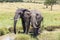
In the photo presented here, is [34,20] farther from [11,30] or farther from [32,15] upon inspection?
[11,30]

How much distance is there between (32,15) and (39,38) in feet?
4.71

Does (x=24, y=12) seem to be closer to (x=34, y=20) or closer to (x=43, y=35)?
(x=34, y=20)

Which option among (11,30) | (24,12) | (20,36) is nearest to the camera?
(20,36)

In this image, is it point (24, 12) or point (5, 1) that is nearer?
point (24, 12)

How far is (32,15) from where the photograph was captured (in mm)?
13062

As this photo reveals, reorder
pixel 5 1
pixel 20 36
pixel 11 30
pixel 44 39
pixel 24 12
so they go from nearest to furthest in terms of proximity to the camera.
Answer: pixel 20 36, pixel 44 39, pixel 24 12, pixel 11 30, pixel 5 1

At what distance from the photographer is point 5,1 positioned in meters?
84.8

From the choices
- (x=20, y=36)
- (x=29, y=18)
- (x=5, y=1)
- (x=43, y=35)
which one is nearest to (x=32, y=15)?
(x=29, y=18)

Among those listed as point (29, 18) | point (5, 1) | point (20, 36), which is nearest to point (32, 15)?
point (29, 18)

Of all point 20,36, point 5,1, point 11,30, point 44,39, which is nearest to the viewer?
point 20,36

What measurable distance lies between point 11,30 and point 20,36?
10.6 feet

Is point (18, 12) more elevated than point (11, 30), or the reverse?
point (18, 12)

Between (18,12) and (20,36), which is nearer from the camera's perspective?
(20,36)

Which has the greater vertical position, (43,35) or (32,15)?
(32,15)
